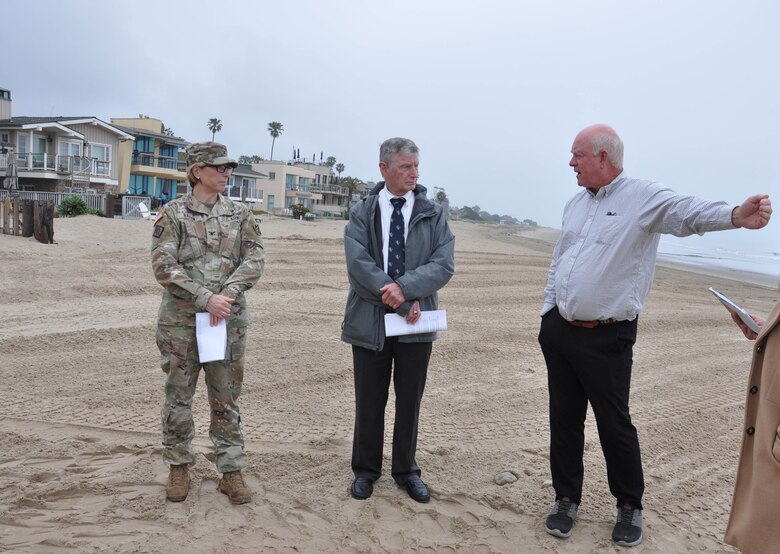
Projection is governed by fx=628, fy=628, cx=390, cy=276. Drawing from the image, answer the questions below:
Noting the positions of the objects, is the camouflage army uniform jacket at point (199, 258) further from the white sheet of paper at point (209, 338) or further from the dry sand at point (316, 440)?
the dry sand at point (316, 440)

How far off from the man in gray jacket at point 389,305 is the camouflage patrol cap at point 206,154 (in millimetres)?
882

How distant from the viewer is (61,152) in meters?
36.4

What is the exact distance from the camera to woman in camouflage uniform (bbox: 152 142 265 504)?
367 cm

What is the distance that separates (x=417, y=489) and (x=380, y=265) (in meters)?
1.45

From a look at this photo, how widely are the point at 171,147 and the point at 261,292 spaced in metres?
38.2

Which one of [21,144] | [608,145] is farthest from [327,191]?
[608,145]

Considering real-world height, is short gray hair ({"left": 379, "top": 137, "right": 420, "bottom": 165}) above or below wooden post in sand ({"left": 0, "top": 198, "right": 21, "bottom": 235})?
above

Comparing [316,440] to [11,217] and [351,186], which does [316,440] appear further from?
[351,186]

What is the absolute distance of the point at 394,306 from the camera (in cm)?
383

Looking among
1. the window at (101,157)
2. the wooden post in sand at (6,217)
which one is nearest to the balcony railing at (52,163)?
the window at (101,157)

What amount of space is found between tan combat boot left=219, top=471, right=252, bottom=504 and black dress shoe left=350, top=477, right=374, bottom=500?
0.65m

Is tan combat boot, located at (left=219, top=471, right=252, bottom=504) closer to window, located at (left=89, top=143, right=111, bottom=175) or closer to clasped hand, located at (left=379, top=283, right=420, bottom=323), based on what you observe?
clasped hand, located at (left=379, top=283, right=420, bottom=323)

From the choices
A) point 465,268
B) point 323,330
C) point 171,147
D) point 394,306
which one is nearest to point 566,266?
point 394,306

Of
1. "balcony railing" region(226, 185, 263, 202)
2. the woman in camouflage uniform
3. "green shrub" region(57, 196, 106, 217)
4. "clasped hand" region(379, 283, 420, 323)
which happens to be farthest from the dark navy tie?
"balcony railing" region(226, 185, 263, 202)
